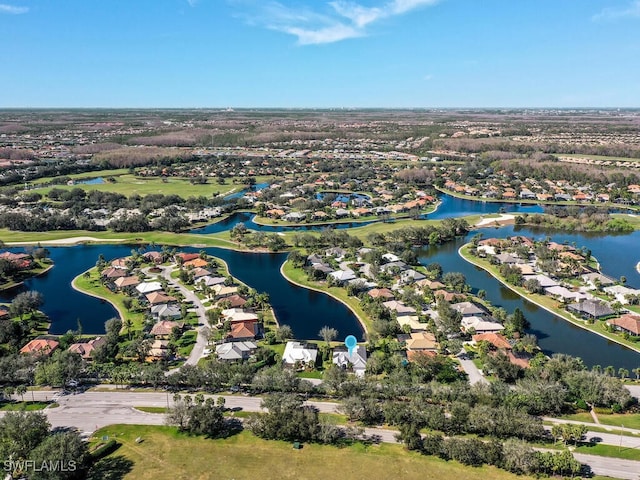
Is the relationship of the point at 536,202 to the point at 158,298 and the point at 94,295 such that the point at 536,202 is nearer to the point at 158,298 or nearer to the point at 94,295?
the point at 158,298

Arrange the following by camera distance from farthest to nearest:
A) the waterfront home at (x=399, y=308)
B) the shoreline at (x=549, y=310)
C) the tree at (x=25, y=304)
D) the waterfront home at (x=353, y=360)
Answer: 1. the tree at (x=25, y=304)
2. the waterfront home at (x=399, y=308)
3. the shoreline at (x=549, y=310)
4. the waterfront home at (x=353, y=360)

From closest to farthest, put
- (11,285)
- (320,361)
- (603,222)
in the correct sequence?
1. (320,361)
2. (11,285)
3. (603,222)

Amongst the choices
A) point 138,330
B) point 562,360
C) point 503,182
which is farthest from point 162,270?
point 503,182

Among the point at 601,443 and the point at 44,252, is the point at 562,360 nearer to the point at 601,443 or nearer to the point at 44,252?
the point at 601,443

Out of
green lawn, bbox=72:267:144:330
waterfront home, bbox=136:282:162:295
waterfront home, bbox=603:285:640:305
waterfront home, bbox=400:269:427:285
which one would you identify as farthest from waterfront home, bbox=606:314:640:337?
waterfront home, bbox=136:282:162:295

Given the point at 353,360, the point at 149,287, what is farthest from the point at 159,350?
the point at 353,360

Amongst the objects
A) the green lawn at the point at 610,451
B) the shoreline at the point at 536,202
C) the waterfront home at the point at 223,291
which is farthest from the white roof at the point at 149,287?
the shoreline at the point at 536,202

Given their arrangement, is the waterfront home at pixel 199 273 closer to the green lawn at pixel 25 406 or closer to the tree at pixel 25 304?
the tree at pixel 25 304

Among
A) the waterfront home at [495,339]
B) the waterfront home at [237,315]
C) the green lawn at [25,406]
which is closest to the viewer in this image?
the green lawn at [25,406]

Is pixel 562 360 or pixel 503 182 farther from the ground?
pixel 503 182
